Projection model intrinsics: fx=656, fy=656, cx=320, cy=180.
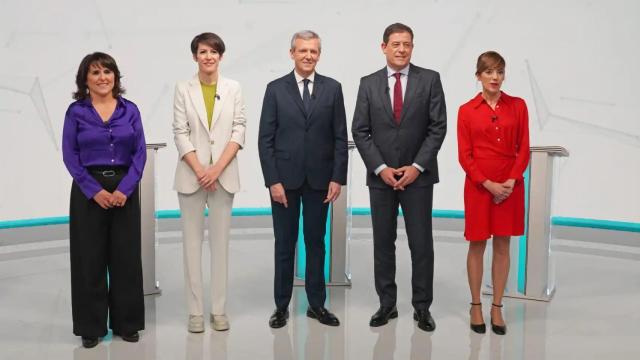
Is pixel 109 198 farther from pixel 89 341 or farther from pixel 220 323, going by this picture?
pixel 220 323

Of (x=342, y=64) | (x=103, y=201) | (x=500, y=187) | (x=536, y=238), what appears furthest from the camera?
(x=342, y=64)

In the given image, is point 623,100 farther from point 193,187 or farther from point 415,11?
point 193,187

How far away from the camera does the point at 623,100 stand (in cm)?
683

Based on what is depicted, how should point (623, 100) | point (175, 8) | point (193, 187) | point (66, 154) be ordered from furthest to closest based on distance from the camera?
point (175, 8) → point (623, 100) → point (193, 187) → point (66, 154)

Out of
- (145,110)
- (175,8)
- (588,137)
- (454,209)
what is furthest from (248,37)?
(588,137)

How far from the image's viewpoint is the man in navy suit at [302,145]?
355 centimetres

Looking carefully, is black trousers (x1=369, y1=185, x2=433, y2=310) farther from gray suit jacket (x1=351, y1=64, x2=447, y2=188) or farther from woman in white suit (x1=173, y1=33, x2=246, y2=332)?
woman in white suit (x1=173, y1=33, x2=246, y2=332)

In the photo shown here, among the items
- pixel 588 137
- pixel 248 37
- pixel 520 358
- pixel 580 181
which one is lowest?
pixel 520 358

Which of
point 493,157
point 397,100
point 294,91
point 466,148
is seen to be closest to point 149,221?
point 294,91

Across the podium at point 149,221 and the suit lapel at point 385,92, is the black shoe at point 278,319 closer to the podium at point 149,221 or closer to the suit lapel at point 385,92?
the podium at point 149,221

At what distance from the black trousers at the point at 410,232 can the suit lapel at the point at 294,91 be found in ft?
2.02

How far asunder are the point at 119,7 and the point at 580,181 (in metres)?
5.35

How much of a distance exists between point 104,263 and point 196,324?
0.61 metres

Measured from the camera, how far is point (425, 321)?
3.69 m
